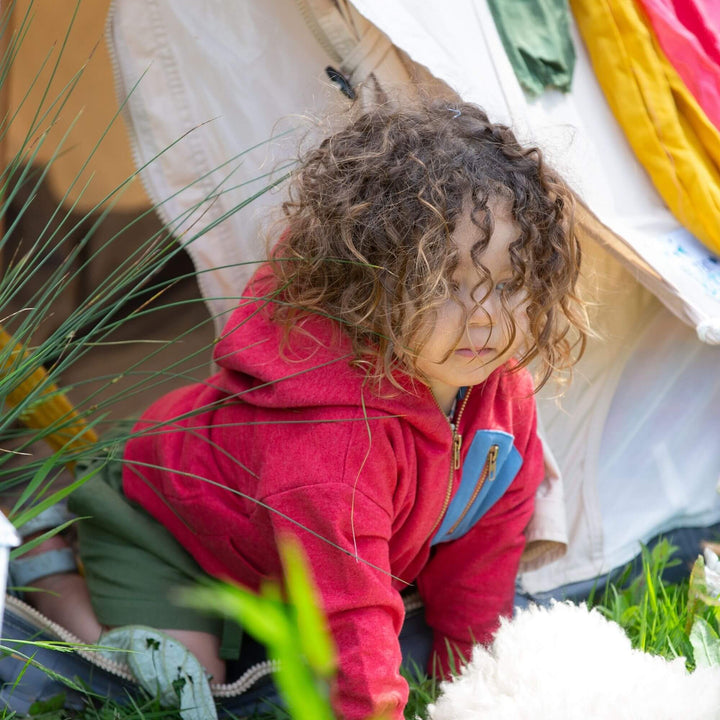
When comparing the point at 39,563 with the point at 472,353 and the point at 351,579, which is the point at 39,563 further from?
the point at 472,353

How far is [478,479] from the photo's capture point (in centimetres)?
124

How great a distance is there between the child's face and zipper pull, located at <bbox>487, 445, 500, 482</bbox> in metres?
0.19

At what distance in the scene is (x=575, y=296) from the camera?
1158 mm

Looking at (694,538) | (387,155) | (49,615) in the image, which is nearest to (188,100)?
(387,155)

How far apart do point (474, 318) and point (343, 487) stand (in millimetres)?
241

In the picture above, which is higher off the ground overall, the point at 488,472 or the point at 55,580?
the point at 55,580

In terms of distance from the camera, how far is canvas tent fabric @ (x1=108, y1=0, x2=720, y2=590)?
124 centimetres

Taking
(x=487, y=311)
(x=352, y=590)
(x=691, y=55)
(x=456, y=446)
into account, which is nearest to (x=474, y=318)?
(x=487, y=311)

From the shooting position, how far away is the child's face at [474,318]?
1.01 m

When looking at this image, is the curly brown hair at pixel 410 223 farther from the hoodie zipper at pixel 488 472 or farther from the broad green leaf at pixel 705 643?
the broad green leaf at pixel 705 643

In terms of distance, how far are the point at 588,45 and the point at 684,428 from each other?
617 mm

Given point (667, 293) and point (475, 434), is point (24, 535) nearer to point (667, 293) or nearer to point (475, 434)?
point (475, 434)

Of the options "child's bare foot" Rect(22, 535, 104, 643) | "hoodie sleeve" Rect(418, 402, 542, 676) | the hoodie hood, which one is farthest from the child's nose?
"child's bare foot" Rect(22, 535, 104, 643)

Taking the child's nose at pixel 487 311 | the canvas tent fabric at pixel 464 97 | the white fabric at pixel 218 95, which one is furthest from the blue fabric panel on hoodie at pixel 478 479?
the white fabric at pixel 218 95
